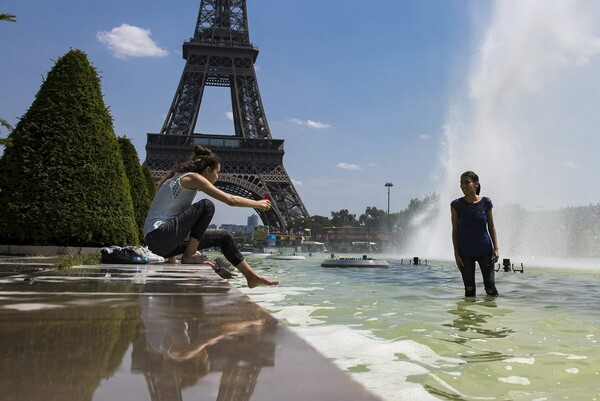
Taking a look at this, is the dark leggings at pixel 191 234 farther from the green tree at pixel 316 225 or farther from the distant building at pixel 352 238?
the green tree at pixel 316 225

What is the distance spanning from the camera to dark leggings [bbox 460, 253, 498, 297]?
6316mm

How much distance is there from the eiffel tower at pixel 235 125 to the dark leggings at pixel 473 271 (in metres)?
52.9

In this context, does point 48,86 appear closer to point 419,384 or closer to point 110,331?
point 110,331


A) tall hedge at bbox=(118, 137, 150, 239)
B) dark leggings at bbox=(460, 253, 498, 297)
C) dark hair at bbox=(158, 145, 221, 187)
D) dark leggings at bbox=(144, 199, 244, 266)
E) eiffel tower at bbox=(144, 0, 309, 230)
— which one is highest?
eiffel tower at bbox=(144, 0, 309, 230)

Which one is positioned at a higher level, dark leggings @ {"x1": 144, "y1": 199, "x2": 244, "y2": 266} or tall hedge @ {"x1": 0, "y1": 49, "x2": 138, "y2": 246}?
tall hedge @ {"x1": 0, "y1": 49, "x2": 138, "y2": 246}

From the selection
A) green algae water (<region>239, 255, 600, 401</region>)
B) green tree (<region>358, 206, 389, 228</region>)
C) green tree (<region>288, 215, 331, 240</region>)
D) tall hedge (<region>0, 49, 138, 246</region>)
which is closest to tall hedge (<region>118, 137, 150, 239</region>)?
tall hedge (<region>0, 49, 138, 246</region>)

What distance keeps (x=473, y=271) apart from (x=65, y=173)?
1147 centimetres

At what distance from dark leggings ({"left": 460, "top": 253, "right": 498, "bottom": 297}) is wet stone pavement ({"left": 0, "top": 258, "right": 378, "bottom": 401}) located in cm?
351

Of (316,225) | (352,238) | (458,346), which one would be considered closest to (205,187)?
(458,346)

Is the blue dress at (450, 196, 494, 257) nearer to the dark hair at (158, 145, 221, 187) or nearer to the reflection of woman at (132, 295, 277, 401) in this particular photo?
the dark hair at (158, 145, 221, 187)

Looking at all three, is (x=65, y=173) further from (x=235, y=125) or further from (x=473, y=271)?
(x=235, y=125)

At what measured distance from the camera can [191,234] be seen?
545 cm

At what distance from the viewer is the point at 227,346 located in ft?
7.63

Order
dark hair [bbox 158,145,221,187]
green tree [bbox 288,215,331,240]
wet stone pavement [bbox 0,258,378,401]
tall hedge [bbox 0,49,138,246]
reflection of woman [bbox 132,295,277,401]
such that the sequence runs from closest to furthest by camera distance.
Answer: wet stone pavement [bbox 0,258,378,401]
reflection of woman [bbox 132,295,277,401]
dark hair [bbox 158,145,221,187]
tall hedge [bbox 0,49,138,246]
green tree [bbox 288,215,331,240]
